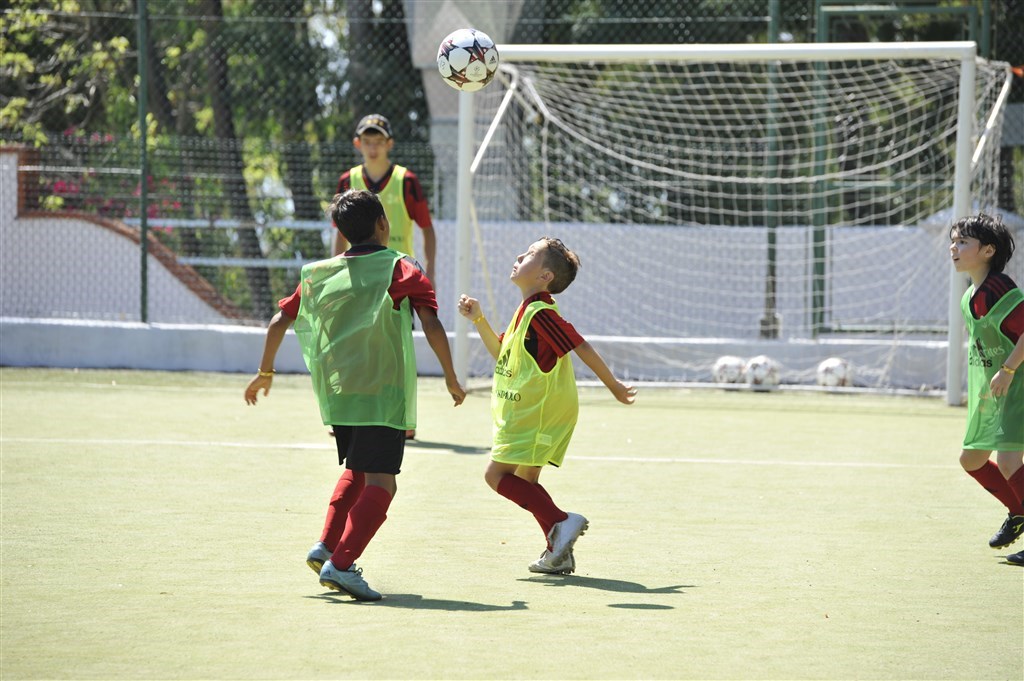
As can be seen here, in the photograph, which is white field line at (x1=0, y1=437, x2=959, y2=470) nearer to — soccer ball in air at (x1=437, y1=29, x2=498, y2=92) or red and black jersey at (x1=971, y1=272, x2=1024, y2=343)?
soccer ball in air at (x1=437, y1=29, x2=498, y2=92)

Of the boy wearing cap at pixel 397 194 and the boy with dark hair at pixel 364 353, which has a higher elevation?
the boy wearing cap at pixel 397 194

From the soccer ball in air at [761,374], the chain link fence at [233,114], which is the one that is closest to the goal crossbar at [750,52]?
the chain link fence at [233,114]

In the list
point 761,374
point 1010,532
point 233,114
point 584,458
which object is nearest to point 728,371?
point 761,374

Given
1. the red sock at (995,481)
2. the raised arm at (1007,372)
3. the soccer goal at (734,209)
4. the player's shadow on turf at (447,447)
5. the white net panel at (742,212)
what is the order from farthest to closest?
the white net panel at (742,212), the soccer goal at (734,209), the player's shadow on turf at (447,447), the red sock at (995,481), the raised arm at (1007,372)

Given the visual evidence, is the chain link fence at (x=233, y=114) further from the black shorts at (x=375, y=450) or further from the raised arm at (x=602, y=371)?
the black shorts at (x=375, y=450)

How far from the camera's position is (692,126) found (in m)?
15.1

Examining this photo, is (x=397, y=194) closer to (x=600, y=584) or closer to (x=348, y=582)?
(x=600, y=584)

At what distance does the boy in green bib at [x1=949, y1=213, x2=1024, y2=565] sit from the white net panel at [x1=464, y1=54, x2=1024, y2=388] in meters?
6.72

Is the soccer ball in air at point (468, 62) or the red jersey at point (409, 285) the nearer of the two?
the red jersey at point (409, 285)

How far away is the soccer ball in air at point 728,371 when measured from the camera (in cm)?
1284

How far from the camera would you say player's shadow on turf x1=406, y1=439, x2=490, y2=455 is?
8461mm

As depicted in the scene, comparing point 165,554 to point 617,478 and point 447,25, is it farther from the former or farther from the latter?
point 447,25

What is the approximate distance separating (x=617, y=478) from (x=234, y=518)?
7.85ft

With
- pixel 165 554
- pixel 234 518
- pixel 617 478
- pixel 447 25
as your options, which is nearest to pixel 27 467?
pixel 234 518
